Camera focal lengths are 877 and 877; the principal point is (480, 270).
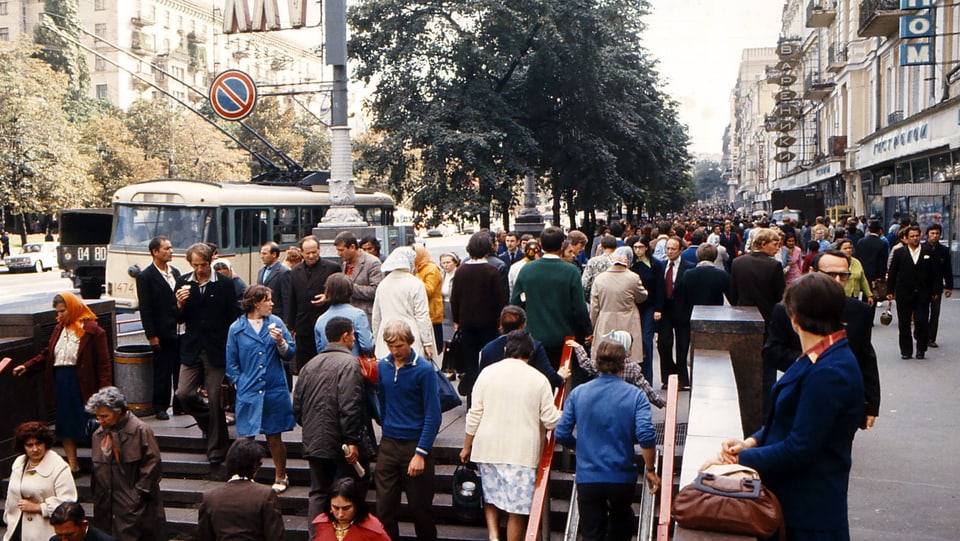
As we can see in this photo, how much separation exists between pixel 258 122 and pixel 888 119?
4171 cm

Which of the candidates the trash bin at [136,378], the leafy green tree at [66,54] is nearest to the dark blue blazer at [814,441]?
the trash bin at [136,378]

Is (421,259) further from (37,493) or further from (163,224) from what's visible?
(163,224)

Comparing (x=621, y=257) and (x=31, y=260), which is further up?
(x=621, y=257)

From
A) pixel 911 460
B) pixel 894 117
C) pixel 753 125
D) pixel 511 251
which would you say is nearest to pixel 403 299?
pixel 911 460

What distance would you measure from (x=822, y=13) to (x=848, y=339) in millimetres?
38051

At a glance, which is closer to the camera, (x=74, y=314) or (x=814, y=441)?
(x=814, y=441)

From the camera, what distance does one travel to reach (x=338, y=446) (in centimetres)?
659

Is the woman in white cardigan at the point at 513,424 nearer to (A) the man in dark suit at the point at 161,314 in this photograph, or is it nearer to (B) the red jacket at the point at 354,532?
(B) the red jacket at the point at 354,532

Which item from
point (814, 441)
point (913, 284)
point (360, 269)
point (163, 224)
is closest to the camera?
point (814, 441)

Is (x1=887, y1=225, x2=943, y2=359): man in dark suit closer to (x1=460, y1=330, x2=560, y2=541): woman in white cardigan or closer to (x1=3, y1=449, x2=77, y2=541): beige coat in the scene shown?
(x1=460, y1=330, x2=560, y2=541): woman in white cardigan

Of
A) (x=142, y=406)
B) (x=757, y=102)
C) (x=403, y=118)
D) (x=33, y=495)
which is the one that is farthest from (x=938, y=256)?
(x=757, y=102)

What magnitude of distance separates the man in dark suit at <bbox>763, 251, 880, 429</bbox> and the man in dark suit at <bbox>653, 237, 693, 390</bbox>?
144 inches

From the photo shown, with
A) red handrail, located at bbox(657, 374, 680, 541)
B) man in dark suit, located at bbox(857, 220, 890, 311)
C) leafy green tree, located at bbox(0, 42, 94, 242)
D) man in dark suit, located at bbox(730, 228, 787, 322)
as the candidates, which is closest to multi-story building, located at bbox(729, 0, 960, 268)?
man in dark suit, located at bbox(857, 220, 890, 311)

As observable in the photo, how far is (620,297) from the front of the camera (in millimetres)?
8883
